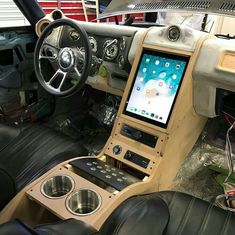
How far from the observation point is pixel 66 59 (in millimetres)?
1524

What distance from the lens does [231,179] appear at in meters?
1.80

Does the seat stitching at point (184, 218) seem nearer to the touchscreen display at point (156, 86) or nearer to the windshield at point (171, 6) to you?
the touchscreen display at point (156, 86)

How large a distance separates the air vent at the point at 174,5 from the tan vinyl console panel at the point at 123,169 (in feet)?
0.34

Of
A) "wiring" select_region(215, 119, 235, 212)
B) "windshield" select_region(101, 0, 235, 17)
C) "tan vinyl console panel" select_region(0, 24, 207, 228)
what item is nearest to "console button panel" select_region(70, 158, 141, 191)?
"tan vinyl console panel" select_region(0, 24, 207, 228)

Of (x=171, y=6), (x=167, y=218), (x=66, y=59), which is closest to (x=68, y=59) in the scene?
(x=66, y=59)

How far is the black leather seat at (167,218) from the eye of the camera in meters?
1.08

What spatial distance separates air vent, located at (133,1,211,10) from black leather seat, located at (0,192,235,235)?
793mm

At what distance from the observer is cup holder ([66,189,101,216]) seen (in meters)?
1.25

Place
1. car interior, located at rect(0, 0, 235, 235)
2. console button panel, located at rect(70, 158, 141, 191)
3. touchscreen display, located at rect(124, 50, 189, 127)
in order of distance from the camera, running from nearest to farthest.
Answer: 1. car interior, located at rect(0, 0, 235, 235)
2. console button panel, located at rect(70, 158, 141, 191)
3. touchscreen display, located at rect(124, 50, 189, 127)

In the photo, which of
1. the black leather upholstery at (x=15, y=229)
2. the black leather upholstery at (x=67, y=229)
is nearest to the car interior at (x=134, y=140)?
the black leather upholstery at (x=67, y=229)

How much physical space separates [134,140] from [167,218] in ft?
1.59

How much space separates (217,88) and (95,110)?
1.21 meters

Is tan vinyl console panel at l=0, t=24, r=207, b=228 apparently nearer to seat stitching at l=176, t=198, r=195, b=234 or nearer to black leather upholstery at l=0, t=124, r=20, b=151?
seat stitching at l=176, t=198, r=195, b=234

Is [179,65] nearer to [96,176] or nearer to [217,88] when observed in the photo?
[217,88]
